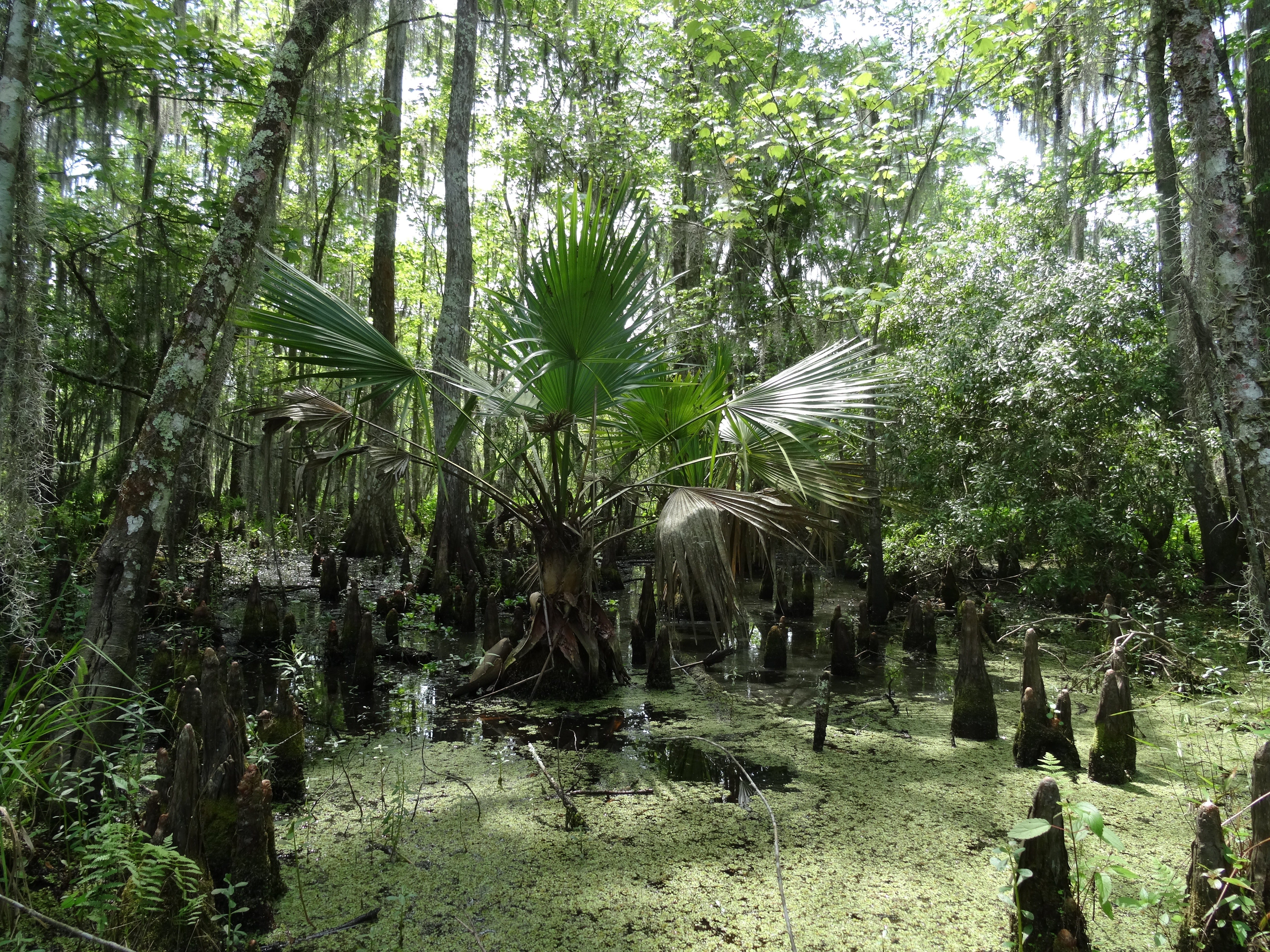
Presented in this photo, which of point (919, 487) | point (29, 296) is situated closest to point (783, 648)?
point (919, 487)

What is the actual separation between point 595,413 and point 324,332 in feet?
4.79

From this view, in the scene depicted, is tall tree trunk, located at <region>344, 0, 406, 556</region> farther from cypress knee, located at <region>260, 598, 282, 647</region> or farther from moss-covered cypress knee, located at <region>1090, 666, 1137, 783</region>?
moss-covered cypress knee, located at <region>1090, 666, 1137, 783</region>

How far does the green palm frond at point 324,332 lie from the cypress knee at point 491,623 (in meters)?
1.87

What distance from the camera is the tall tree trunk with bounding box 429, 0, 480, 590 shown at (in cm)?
866

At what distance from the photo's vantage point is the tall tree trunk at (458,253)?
8.66 metres

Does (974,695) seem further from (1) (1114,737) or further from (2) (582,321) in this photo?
(2) (582,321)

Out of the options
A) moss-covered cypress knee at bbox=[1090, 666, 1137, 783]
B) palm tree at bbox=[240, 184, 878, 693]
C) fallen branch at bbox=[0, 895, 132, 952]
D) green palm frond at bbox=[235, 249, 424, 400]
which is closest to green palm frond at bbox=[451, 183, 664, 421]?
palm tree at bbox=[240, 184, 878, 693]

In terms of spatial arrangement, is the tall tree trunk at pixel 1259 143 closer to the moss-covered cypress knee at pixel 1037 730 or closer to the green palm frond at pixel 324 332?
the moss-covered cypress knee at pixel 1037 730

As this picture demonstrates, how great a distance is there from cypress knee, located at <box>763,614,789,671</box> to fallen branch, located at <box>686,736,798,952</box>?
1.71m

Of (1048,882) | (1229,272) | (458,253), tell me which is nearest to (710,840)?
(1048,882)

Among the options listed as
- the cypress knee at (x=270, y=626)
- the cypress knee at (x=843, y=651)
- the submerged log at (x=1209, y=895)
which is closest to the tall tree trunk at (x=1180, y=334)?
the cypress knee at (x=843, y=651)

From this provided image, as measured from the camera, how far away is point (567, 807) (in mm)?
2920

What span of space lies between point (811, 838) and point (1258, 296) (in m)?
3.24

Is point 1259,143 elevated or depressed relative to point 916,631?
elevated
